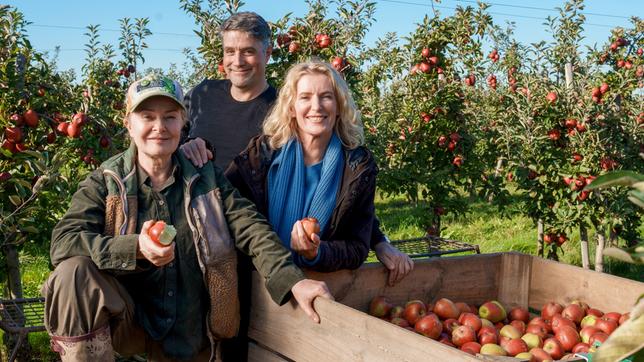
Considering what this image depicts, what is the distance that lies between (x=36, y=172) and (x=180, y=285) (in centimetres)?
138

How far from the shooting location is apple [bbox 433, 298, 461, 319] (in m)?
2.57

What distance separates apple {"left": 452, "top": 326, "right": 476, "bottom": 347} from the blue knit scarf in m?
0.59

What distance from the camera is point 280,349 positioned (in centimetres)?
220

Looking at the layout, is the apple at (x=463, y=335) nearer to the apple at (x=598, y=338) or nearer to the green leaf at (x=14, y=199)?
the apple at (x=598, y=338)

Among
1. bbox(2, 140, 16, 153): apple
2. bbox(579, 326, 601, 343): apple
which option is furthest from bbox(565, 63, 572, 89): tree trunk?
bbox(2, 140, 16, 153): apple

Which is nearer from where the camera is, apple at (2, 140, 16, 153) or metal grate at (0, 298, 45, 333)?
metal grate at (0, 298, 45, 333)

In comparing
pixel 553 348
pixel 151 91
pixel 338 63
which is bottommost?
pixel 553 348

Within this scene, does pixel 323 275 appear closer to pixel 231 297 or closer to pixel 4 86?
pixel 231 297

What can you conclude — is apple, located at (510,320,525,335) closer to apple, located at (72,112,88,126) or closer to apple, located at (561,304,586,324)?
apple, located at (561,304,586,324)

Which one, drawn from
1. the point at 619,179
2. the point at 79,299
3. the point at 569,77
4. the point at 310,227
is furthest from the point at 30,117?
the point at 569,77

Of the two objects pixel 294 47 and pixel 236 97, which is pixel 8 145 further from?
pixel 294 47

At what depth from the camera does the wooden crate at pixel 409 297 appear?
181 cm

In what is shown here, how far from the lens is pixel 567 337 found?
235cm

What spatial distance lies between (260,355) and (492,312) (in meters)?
0.94
